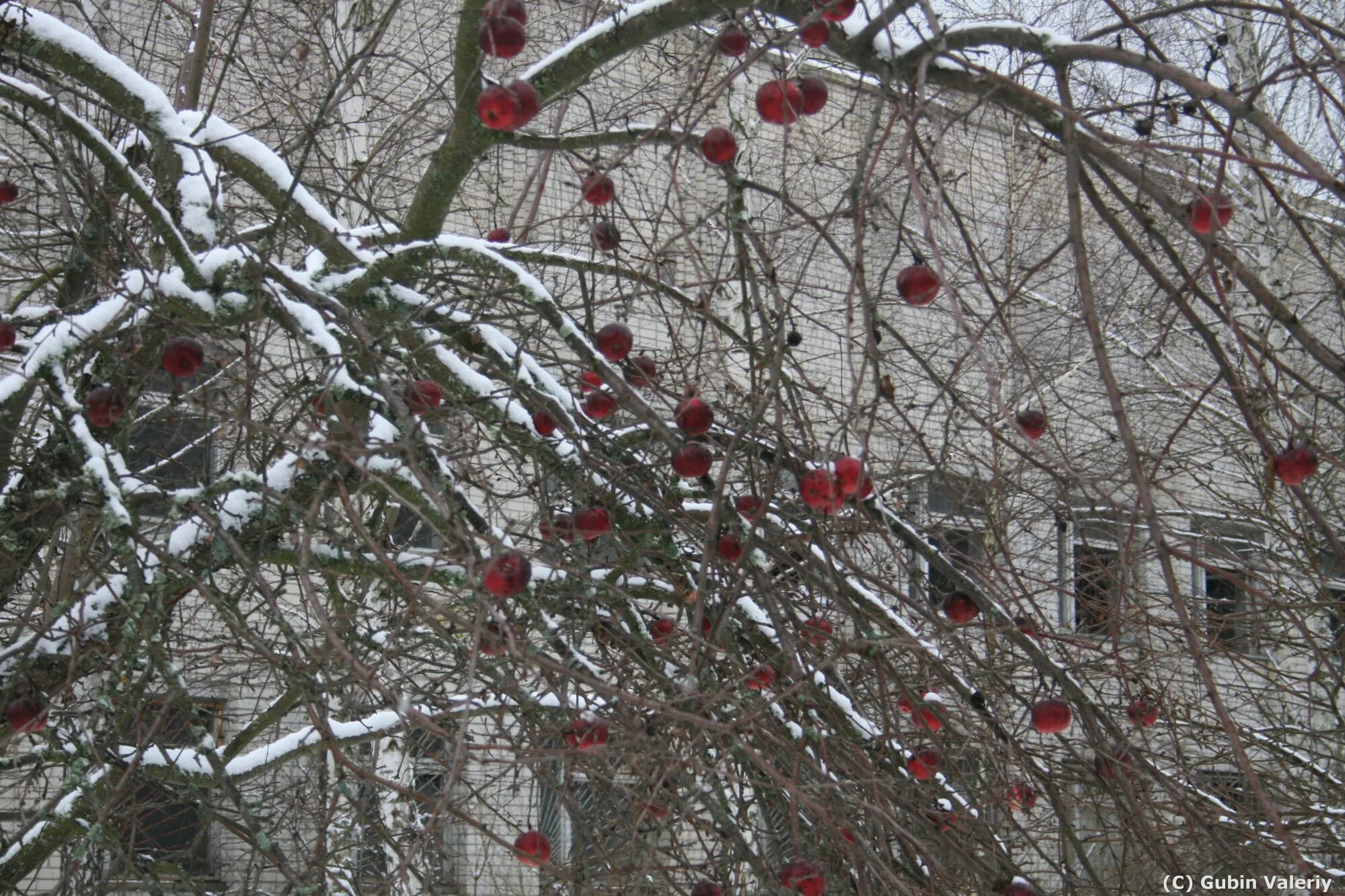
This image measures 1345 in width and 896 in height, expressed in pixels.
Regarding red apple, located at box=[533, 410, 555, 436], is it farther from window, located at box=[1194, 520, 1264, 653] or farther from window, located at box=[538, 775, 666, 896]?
window, located at box=[1194, 520, 1264, 653]

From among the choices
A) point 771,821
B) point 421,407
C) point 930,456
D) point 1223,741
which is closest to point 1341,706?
point 1223,741

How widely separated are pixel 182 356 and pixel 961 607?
144 cm

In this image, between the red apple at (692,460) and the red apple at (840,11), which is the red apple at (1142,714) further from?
the red apple at (840,11)

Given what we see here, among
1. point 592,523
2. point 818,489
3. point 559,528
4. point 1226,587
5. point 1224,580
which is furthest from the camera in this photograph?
point 1226,587

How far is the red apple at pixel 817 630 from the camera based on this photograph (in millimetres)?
2324

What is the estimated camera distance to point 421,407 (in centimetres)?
219

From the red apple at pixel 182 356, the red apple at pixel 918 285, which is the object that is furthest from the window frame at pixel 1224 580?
the red apple at pixel 182 356

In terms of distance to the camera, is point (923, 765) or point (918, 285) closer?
point (918, 285)

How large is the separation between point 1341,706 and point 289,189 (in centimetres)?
654

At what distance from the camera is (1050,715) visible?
225 centimetres

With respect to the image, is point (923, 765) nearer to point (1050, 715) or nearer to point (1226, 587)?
point (1050, 715)

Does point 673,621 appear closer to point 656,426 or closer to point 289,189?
point 656,426

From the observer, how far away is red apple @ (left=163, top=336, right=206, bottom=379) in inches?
85.9

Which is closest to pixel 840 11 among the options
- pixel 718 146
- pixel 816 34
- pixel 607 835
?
pixel 816 34
